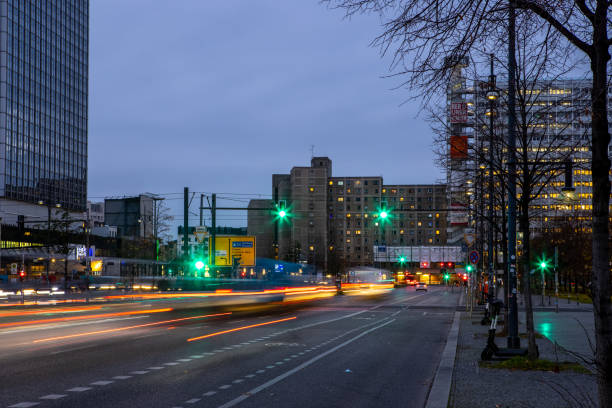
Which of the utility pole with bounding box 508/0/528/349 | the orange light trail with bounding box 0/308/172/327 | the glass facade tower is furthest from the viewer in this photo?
the glass facade tower

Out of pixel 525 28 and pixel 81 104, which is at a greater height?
pixel 81 104

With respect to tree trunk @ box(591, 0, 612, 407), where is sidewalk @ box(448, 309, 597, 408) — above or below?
below

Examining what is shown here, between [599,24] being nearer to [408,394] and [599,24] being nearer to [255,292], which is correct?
[408,394]

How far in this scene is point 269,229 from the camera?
545 ft

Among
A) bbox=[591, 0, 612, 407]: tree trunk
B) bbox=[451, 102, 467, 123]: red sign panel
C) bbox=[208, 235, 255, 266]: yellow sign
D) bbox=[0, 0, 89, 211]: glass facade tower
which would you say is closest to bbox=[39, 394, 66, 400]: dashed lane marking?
bbox=[591, 0, 612, 407]: tree trunk

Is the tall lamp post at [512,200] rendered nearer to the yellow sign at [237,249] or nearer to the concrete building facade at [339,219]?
the yellow sign at [237,249]

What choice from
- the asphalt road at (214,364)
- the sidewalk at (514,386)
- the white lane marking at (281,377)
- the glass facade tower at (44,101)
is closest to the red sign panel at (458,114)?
the sidewalk at (514,386)

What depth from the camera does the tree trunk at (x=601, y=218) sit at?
6082mm

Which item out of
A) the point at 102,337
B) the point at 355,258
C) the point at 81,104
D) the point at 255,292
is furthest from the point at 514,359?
the point at 355,258

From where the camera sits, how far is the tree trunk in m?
6.08

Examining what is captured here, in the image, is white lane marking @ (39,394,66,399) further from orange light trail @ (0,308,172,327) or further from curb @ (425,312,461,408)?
orange light trail @ (0,308,172,327)

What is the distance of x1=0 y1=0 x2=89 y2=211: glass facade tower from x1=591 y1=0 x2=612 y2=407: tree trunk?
99072 mm

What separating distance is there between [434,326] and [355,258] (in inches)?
6563

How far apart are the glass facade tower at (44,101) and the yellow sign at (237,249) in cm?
4208
